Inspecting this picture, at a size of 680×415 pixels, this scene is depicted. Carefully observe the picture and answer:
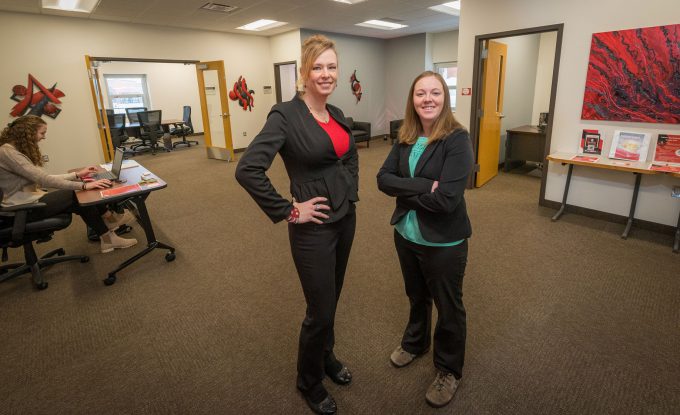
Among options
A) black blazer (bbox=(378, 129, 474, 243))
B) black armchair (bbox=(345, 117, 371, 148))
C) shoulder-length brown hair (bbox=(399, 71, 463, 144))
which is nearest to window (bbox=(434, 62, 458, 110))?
black armchair (bbox=(345, 117, 371, 148))

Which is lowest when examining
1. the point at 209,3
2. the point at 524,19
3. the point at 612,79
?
the point at 612,79

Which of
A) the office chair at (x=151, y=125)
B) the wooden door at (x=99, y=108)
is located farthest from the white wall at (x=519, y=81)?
the office chair at (x=151, y=125)

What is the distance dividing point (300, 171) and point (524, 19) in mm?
4079

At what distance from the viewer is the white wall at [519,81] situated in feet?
18.9

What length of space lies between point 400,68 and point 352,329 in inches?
327

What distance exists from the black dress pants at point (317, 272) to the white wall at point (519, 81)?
207 inches

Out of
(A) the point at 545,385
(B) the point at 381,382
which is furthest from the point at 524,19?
(B) the point at 381,382

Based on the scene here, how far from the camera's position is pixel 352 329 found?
2.22 metres

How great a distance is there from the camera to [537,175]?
5.71 m

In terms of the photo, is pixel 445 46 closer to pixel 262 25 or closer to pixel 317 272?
pixel 262 25

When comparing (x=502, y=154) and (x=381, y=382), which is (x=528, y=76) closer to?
(x=502, y=154)

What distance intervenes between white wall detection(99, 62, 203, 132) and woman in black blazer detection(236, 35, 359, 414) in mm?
11010

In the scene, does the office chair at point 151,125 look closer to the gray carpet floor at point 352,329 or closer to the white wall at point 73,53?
the white wall at point 73,53

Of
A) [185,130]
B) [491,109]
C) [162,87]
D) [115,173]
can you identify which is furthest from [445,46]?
[162,87]
